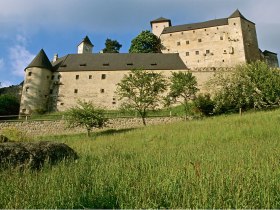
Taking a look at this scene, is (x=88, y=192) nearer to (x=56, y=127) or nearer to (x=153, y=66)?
(x=56, y=127)

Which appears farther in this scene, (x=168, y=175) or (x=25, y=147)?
(x=25, y=147)

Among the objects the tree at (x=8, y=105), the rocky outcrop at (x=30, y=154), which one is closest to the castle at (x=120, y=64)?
the tree at (x=8, y=105)

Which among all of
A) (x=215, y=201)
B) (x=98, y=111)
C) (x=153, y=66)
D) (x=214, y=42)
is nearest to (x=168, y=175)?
(x=215, y=201)

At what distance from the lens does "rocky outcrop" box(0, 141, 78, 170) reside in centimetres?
639

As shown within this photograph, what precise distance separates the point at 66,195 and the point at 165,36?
58522 millimetres

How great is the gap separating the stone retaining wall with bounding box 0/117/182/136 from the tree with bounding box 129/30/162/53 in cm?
3139

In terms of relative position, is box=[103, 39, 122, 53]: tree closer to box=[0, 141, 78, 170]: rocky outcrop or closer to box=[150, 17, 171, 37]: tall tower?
box=[150, 17, 171, 37]: tall tower

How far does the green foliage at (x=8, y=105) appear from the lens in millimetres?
40500

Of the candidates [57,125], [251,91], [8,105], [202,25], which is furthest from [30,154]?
[202,25]

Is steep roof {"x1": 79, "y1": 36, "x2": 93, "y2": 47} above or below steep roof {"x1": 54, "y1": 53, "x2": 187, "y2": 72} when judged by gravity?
above

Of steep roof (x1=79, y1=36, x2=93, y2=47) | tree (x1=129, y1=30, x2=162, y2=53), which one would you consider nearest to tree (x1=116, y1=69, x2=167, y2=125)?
tree (x1=129, y1=30, x2=162, y2=53)

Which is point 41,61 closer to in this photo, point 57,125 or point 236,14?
point 57,125

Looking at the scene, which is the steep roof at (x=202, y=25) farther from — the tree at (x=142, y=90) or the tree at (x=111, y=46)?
the tree at (x=142, y=90)

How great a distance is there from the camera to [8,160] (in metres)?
6.43
